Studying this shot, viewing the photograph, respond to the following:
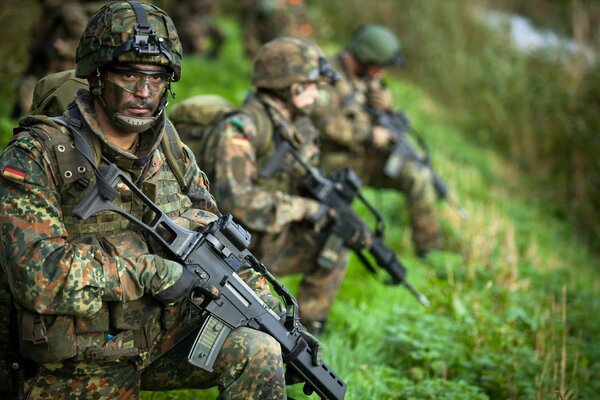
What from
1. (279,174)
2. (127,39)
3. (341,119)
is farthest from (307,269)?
(127,39)

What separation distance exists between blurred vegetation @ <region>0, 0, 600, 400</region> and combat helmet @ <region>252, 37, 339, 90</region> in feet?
5.59

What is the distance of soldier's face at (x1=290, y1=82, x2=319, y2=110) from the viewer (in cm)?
484

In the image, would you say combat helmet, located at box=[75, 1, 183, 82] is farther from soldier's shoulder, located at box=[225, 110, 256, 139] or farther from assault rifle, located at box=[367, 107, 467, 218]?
assault rifle, located at box=[367, 107, 467, 218]

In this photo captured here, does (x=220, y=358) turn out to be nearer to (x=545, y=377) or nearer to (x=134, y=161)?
(x=134, y=161)

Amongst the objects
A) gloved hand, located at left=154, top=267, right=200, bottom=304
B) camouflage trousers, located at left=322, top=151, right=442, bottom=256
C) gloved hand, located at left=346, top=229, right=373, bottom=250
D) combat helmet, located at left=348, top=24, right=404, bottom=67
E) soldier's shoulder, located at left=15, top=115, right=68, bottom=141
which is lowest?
camouflage trousers, located at left=322, top=151, right=442, bottom=256

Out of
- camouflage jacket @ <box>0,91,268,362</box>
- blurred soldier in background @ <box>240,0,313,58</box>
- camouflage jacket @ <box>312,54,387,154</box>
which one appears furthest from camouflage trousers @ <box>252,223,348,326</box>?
blurred soldier in background @ <box>240,0,313,58</box>

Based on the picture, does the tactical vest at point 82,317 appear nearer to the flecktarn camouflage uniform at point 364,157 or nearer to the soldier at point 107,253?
the soldier at point 107,253

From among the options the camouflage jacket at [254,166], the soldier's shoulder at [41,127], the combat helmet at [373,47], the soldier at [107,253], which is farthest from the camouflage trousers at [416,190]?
the soldier's shoulder at [41,127]

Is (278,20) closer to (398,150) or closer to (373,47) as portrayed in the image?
(373,47)

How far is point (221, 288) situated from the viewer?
9.98ft

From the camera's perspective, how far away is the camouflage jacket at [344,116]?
6.79 metres

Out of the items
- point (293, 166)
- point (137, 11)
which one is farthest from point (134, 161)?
point (293, 166)

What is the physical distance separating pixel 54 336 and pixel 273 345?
2.75 feet

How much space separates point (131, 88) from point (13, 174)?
0.59 m
